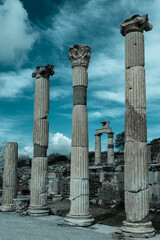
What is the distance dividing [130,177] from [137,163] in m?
0.50

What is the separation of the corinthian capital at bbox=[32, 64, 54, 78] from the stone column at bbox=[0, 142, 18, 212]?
424 centimetres

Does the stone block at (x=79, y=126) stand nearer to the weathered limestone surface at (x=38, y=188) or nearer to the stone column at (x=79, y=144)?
the stone column at (x=79, y=144)

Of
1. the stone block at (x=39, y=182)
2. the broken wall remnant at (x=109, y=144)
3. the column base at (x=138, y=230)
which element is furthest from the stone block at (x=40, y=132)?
the broken wall remnant at (x=109, y=144)

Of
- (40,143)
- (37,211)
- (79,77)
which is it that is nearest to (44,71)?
(79,77)

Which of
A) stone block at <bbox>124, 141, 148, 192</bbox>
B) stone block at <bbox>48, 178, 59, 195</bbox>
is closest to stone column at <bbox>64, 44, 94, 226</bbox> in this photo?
stone block at <bbox>124, 141, 148, 192</bbox>

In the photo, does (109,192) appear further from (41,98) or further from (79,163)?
(41,98)

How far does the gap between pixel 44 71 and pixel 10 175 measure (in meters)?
6.03

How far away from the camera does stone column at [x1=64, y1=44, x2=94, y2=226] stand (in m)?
10.5

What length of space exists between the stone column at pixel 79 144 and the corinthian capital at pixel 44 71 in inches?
95.0

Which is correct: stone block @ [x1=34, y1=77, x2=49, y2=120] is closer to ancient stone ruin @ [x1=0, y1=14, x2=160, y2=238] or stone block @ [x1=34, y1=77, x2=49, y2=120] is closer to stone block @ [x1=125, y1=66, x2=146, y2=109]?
ancient stone ruin @ [x1=0, y1=14, x2=160, y2=238]

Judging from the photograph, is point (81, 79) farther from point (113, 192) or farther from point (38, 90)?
point (113, 192)

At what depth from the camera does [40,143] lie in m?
13.4

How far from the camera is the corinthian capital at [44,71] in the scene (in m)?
13.9

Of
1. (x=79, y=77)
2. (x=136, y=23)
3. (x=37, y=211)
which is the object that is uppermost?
(x=136, y=23)
